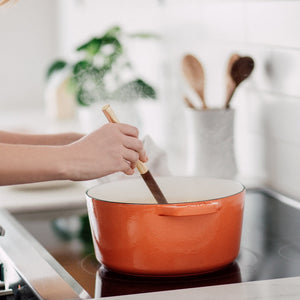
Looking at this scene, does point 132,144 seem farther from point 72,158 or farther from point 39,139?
point 39,139

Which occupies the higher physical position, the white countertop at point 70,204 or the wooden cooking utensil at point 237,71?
the wooden cooking utensil at point 237,71

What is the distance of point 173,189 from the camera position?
1.19m

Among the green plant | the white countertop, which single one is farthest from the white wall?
the green plant

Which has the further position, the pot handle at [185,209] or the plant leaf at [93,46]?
the plant leaf at [93,46]

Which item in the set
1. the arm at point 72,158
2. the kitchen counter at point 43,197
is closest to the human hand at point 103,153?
the arm at point 72,158

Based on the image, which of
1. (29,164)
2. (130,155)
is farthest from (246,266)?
(29,164)

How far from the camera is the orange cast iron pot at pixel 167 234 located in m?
0.96

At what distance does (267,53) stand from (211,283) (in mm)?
709

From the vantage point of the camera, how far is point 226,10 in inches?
69.4

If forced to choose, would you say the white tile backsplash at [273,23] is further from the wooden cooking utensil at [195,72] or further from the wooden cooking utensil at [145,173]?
the wooden cooking utensil at [145,173]

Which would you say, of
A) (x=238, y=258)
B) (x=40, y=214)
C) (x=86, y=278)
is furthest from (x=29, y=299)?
(x=40, y=214)

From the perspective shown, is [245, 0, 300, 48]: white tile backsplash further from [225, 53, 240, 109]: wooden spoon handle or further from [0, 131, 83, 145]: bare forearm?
[0, 131, 83, 145]: bare forearm

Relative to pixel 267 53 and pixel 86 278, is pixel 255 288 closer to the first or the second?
pixel 86 278

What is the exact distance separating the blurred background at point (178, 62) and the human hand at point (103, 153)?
40 centimetres
